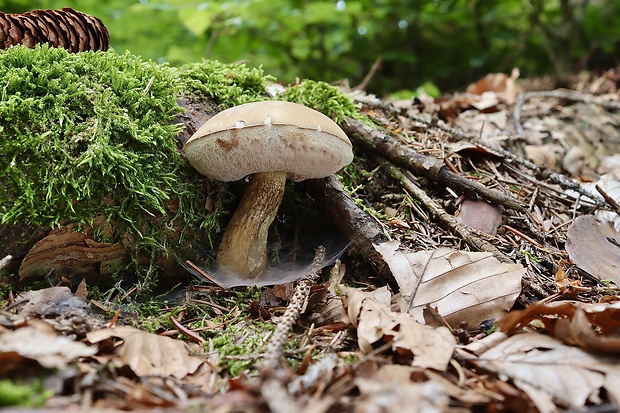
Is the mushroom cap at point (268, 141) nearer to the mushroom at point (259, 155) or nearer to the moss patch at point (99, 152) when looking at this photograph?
the mushroom at point (259, 155)

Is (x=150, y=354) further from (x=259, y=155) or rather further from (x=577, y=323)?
(x=577, y=323)

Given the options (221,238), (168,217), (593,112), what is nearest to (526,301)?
(221,238)

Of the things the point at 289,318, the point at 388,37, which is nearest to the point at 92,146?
the point at 289,318

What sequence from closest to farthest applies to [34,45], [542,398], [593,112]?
[542,398] < [34,45] < [593,112]

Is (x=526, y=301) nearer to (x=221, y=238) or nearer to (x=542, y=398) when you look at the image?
(x=542, y=398)

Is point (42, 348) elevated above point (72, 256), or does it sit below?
above

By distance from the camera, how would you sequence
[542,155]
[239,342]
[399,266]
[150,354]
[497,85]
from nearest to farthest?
[150,354], [239,342], [399,266], [542,155], [497,85]
